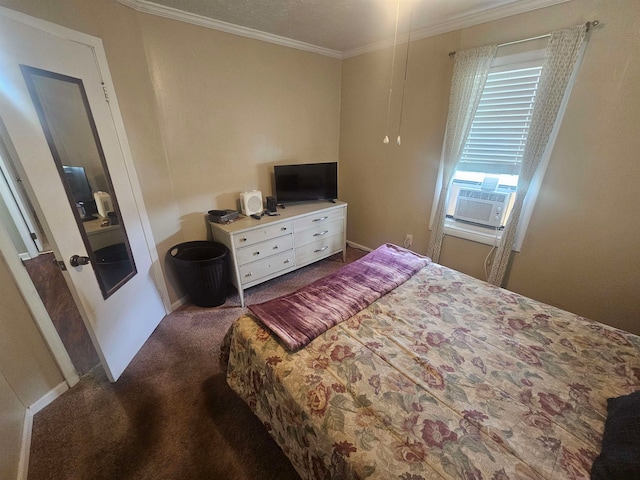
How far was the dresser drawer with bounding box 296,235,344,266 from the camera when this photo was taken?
278cm

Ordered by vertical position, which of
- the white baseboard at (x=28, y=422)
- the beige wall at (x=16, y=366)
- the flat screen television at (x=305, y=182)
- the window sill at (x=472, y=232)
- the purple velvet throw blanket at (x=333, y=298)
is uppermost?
the flat screen television at (x=305, y=182)

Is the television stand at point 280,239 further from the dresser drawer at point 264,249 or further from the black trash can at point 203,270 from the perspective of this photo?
the black trash can at point 203,270

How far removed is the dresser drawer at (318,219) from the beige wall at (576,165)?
820 millimetres

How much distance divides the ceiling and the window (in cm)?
37

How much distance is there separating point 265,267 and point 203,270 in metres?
0.58

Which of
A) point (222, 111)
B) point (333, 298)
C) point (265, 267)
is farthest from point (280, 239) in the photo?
point (222, 111)

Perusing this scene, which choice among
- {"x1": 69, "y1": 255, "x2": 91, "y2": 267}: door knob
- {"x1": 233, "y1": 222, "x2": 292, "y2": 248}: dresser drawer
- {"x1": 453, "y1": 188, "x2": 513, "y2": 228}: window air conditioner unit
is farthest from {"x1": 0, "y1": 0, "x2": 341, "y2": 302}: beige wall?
{"x1": 453, "y1": 188, "x2": 513, "y2": 228}: window air conditioner unit

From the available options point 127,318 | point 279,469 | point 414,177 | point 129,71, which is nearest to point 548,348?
point 279,469

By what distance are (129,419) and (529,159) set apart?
10.6 ft

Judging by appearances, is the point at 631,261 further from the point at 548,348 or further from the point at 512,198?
the point at 548,348

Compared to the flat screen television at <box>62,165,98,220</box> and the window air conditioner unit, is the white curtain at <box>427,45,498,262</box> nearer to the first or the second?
the window air conditioner unit

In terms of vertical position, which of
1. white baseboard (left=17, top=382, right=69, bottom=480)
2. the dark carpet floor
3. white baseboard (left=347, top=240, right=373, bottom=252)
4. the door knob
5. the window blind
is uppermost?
the window blind

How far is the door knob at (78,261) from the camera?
4.50ft

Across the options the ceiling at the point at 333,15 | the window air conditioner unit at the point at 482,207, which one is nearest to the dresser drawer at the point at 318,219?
the window air conditioner unit at the point at 482,207
